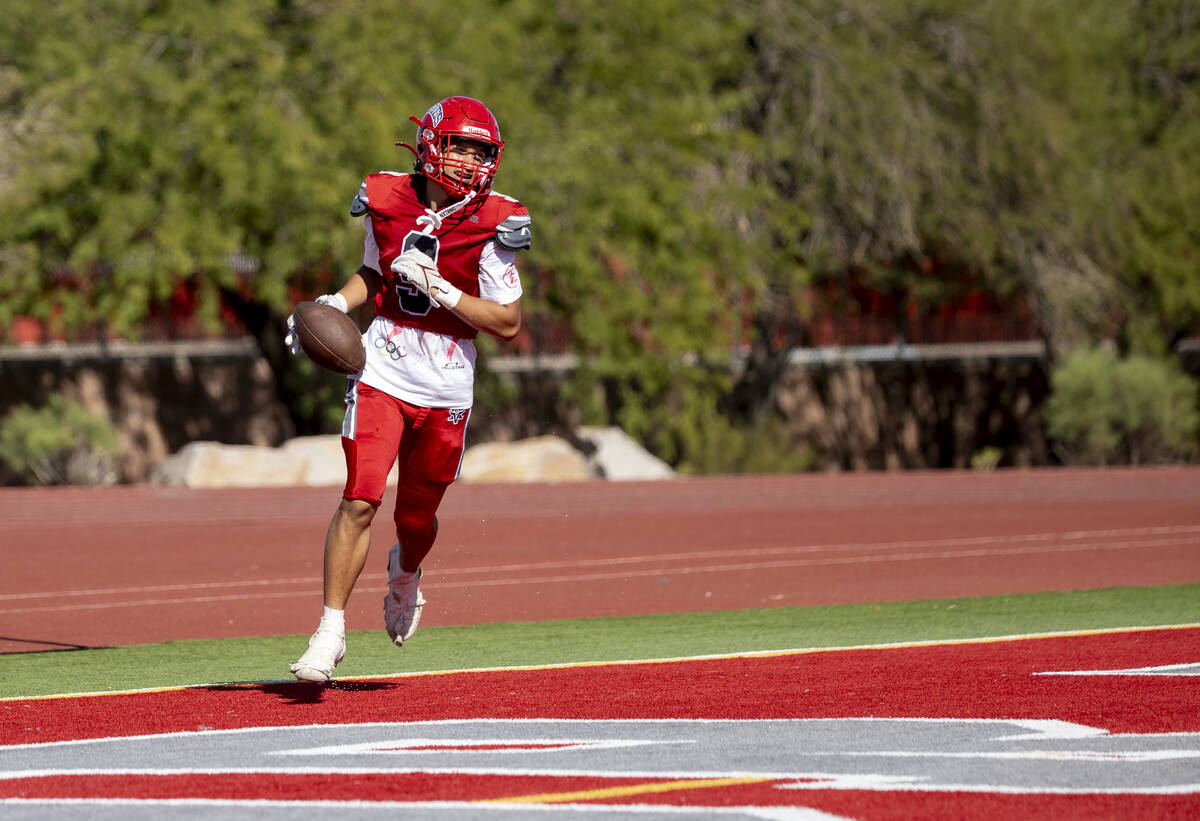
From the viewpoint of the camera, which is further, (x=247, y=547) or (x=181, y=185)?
(x=181, y=185)

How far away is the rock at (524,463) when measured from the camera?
87.4 feet

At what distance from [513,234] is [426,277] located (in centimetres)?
52

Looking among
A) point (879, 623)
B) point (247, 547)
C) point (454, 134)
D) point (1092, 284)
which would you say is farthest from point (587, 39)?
point (454, 134)

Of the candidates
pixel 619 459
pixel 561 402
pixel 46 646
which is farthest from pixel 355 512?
pixel 561 402

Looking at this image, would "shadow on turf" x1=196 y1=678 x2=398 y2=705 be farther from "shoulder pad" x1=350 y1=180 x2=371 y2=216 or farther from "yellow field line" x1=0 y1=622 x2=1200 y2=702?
"shoulder pad" x1=350 y1=180 x2=371 y2=216

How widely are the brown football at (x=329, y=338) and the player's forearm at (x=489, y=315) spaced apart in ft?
1.44

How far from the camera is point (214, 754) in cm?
646

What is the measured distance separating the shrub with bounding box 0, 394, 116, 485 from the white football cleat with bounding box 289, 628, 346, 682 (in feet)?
66.9

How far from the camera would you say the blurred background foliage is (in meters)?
25.5

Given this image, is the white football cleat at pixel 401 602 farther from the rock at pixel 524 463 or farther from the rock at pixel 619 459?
the rock at pixel 619 459

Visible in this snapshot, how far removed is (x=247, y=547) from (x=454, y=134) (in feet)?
34.7

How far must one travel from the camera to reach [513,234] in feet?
27.1

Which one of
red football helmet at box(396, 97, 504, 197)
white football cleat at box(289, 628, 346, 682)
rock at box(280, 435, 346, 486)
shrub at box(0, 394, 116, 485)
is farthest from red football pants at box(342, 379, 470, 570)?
shrub at box(0, 394, 116, 485)

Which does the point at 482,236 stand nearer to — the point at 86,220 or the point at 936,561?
the point at 936,561
